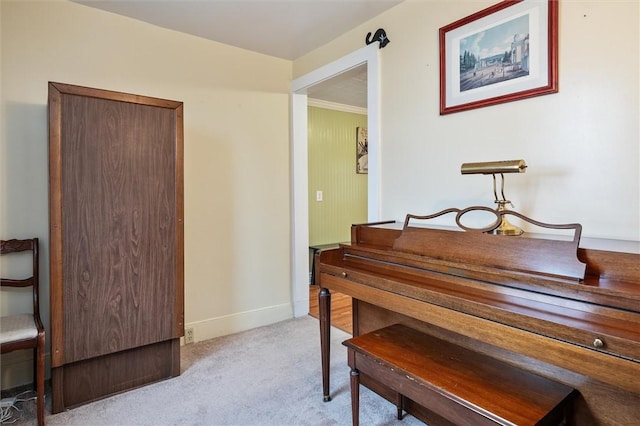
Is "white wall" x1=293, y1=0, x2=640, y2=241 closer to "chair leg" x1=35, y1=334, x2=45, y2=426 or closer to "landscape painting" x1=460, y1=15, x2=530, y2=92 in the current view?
"landscape painting" x1=460, y1=15, x2=530, y2=92

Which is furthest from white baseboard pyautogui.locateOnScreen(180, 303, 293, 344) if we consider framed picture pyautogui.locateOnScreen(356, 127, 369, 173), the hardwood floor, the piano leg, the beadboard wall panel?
framed picture pyautogui.locateOnScreen(356, 127, 369, 173)

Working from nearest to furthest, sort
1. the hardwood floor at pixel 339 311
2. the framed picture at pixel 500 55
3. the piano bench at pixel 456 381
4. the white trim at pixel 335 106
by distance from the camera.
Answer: the piano bench at pixel 456 381 → the framed picture at pixel 500 55 → the hardwood floor at pixel 339 311 → the white trim at pixel 335 106

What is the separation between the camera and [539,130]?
1.70 metres

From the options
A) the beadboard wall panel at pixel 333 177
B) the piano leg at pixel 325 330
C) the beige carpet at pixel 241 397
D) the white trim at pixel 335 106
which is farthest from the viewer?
the beadboard wall panel at pixel 333 177

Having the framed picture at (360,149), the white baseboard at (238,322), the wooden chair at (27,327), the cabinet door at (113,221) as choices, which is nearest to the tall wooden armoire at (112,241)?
the cabinet door at (113,221)

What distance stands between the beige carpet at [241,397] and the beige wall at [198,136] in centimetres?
54

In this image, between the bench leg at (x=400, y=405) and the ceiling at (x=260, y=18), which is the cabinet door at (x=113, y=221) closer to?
the ceiling at (x=260, y=18)

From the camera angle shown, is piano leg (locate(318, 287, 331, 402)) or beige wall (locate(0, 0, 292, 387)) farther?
beige wall (locate(0, 0, 292, 387))

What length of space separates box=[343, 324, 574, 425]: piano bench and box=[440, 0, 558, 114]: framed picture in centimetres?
125

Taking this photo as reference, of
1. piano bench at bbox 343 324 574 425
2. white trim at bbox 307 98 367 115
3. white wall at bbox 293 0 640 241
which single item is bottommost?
piano bench at bbox 343 324 574 425

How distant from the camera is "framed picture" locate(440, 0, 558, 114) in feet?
5.41

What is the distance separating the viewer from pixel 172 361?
7.56 ft

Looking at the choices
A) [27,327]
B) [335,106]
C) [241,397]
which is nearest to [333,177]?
[335,106]

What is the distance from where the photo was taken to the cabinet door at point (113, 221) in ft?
6.31
